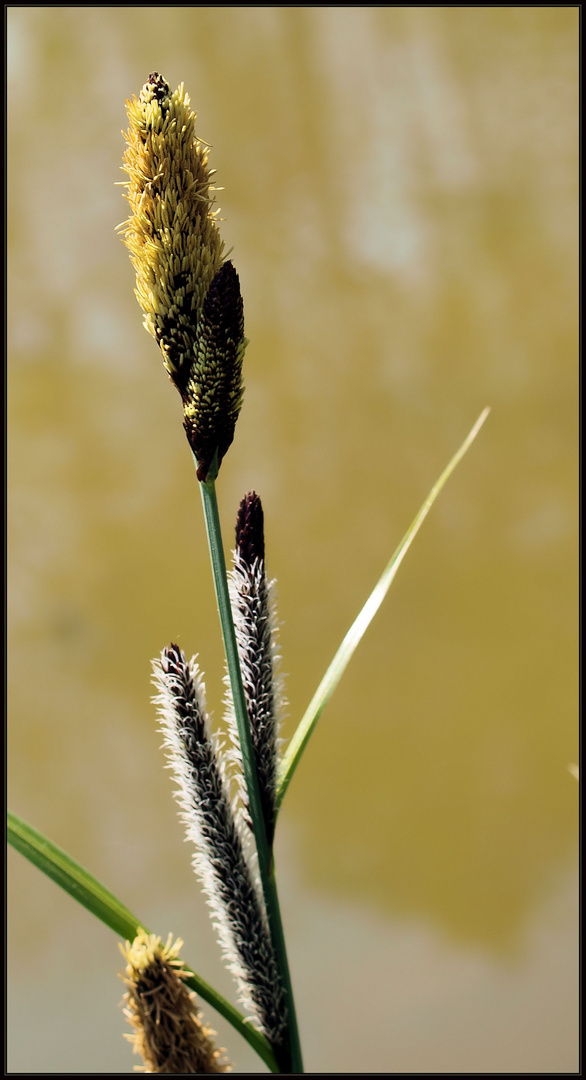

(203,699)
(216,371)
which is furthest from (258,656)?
(216,371)

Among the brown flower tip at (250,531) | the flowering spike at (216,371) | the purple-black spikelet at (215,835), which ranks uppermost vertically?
the flowering spike at (216,371)

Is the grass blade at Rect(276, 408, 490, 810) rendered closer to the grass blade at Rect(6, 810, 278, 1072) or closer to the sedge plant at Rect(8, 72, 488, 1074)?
the sedge plant at Rect(8, 72, 488, 1074)

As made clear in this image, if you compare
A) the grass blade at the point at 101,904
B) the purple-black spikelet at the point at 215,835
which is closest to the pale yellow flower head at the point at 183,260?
the purple-black spikelet at the point at 215,835

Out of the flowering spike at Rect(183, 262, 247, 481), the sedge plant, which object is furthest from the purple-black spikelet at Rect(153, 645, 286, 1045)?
the flowering spike at Rect(183, 262, 247, 481)

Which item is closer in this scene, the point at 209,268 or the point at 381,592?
the point at 209,268

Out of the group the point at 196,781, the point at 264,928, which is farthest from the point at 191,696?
the point at 264,928

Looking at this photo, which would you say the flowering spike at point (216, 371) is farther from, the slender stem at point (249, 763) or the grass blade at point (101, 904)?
the grass blade at point (101, 904)

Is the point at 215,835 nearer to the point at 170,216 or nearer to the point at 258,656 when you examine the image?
the point at 258,656

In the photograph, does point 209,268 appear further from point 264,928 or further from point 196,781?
point 264,928
